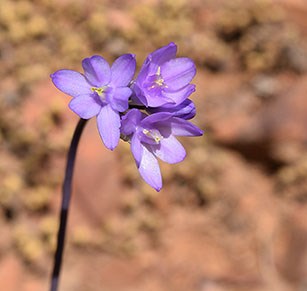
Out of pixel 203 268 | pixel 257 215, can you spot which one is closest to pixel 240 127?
pixel 257 215

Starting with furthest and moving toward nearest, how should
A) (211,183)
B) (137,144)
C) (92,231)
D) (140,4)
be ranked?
(140,4) < (211,183) < (92,231) < (137,144)

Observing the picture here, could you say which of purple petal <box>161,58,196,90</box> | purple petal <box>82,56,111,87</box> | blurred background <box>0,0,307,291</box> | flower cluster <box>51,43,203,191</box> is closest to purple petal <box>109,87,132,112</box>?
flower cluster <box>51,43,203,191</box>

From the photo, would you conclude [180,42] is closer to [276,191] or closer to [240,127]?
[240,127]

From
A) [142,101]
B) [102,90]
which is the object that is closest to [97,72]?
[102,90]

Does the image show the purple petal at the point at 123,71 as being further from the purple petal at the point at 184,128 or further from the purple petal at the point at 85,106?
the purple petal at the point at 184,128

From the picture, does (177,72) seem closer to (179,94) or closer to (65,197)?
(179,94)

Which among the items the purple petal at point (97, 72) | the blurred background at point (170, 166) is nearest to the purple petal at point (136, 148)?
the purple petal at point (97, 72)
